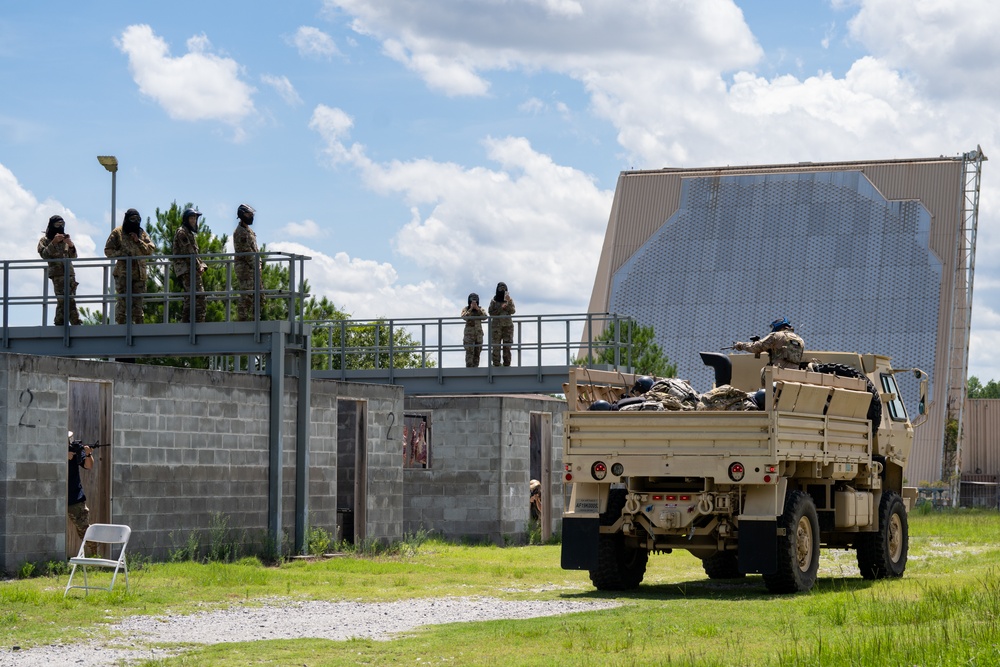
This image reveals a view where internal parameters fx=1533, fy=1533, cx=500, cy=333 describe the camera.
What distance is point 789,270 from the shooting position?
64.6 m

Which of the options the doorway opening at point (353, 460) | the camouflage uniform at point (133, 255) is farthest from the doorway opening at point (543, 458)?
the camouflage uniform at point (133, 255)

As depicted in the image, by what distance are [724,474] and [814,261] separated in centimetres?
5040

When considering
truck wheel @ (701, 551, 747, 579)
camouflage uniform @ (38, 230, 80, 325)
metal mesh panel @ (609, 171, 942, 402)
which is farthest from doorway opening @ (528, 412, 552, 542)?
metal mesh panel @ (609, 171, 942, 402)

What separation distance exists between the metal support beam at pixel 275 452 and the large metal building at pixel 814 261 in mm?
40949

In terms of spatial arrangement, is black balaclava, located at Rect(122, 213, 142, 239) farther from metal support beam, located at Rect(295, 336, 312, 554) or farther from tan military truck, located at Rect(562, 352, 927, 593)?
tan military truck, located at Rect(562, 352, 927, 593)

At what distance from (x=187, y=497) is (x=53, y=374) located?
2.93 metres

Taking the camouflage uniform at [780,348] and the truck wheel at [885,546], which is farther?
the truck wheel at [885,546]

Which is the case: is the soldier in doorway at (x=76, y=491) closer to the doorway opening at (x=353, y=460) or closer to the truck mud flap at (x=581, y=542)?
the truck mud flap at (x=581, y=542)

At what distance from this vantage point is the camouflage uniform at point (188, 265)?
22.2m

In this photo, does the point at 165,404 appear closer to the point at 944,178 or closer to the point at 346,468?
the point at 346,468

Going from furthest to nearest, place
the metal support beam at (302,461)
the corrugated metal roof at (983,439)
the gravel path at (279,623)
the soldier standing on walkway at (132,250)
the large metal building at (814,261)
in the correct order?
the corrugated metal roof at (983,439) < the large metal building at (814,261) < the soldier standing on walkway at (132,250) < the metal support beam at (302,461) < the gravel path at (279,623)

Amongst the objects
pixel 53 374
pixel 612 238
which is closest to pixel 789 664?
pixel 53 374

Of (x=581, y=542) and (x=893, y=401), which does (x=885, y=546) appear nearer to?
(x=893, y=401)

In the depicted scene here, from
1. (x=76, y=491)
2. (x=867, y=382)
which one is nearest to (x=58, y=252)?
(x=76, y=491)
